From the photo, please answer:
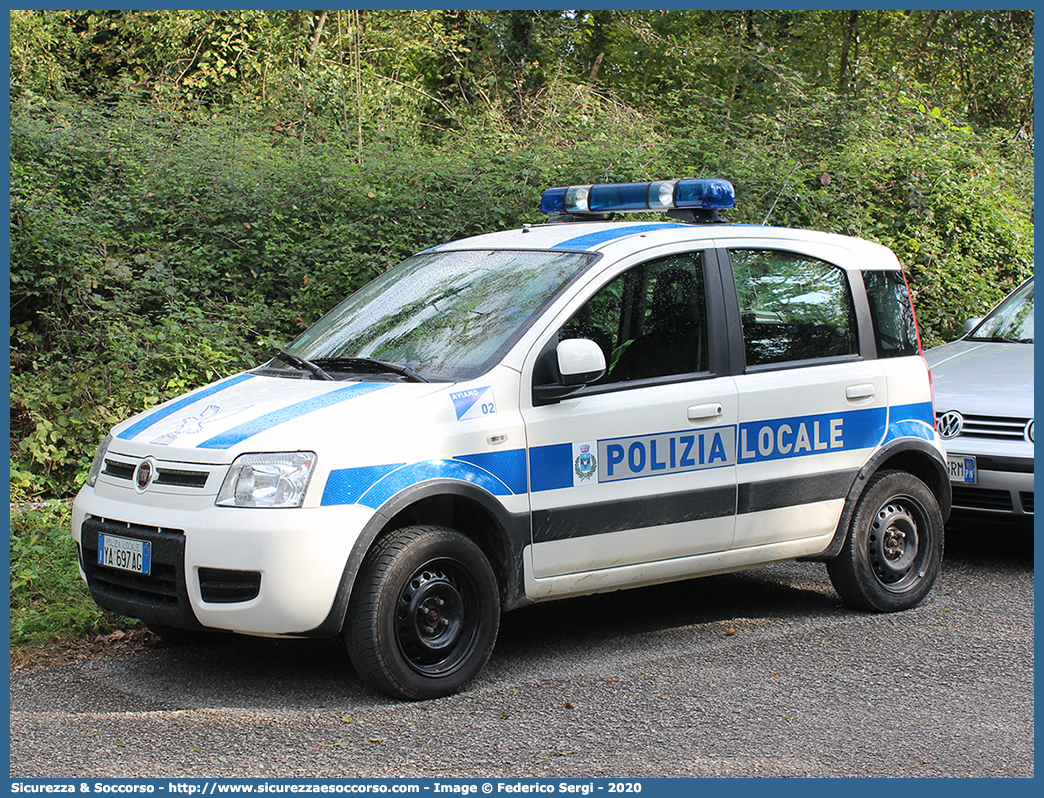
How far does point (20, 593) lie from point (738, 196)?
8.43 m

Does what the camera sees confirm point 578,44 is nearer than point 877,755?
No

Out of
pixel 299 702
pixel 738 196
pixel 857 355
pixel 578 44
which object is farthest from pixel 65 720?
pixel 578 44

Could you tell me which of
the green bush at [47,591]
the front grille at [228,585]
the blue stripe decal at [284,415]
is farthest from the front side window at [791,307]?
the green bush at [47,591]

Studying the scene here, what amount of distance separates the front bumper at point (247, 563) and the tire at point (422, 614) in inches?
6.5

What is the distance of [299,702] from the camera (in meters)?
4.61

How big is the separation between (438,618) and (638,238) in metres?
1.97

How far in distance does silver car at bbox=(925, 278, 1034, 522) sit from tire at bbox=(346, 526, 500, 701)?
11.7 ft

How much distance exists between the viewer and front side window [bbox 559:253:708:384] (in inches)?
202

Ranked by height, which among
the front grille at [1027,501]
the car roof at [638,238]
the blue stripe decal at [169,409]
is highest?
the car roof at [638,238]

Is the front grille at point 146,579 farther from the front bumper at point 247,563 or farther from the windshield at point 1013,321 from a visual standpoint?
the windshield at point 1013,321

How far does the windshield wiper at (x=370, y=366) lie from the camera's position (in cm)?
483

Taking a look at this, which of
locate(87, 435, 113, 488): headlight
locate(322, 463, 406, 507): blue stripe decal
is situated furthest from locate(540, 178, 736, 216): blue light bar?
locate(87, 435, 113, 488): headlight

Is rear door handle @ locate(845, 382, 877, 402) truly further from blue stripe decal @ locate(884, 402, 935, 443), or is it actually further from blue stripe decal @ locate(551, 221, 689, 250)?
blue stripe decal @ locate(551, 221, 689, 250)
